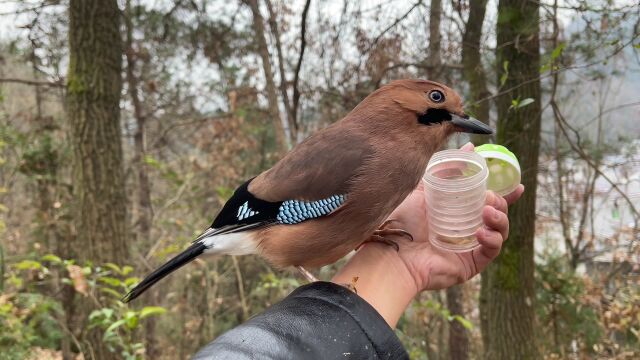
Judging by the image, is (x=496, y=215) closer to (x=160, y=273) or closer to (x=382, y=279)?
(x=382, y=279)

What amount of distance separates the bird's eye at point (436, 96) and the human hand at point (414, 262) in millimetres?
369

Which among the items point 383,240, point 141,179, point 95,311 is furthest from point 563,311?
point 141,179

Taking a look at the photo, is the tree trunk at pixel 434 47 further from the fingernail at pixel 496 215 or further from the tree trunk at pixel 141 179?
the tree trunk at pixel 141 179

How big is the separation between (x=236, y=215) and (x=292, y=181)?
1.03ft

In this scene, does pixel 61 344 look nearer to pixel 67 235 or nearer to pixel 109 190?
pixel 67 235

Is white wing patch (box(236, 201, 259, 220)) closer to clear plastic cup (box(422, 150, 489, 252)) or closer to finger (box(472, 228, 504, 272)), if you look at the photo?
clear plastic cup (box(422, 150, 489, 252))

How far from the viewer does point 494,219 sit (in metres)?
2.08

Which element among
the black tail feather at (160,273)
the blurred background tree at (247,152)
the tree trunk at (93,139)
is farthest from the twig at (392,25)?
the black tail feather at (160,273)

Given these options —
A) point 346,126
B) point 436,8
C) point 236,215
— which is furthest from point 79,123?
point 436,8

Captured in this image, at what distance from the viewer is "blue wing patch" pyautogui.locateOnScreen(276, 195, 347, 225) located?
2.04m

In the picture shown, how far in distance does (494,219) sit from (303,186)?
0.79 meters

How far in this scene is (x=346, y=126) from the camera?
87.7 inches

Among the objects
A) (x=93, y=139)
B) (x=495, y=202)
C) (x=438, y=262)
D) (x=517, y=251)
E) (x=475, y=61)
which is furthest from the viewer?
(x=475, y=61)

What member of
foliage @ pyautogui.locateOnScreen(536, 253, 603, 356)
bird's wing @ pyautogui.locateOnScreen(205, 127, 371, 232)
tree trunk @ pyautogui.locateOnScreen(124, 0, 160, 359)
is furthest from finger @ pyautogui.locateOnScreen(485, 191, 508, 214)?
tree trunk @ pyautogui.locateOnScreen(124, 0, 160, 359)
